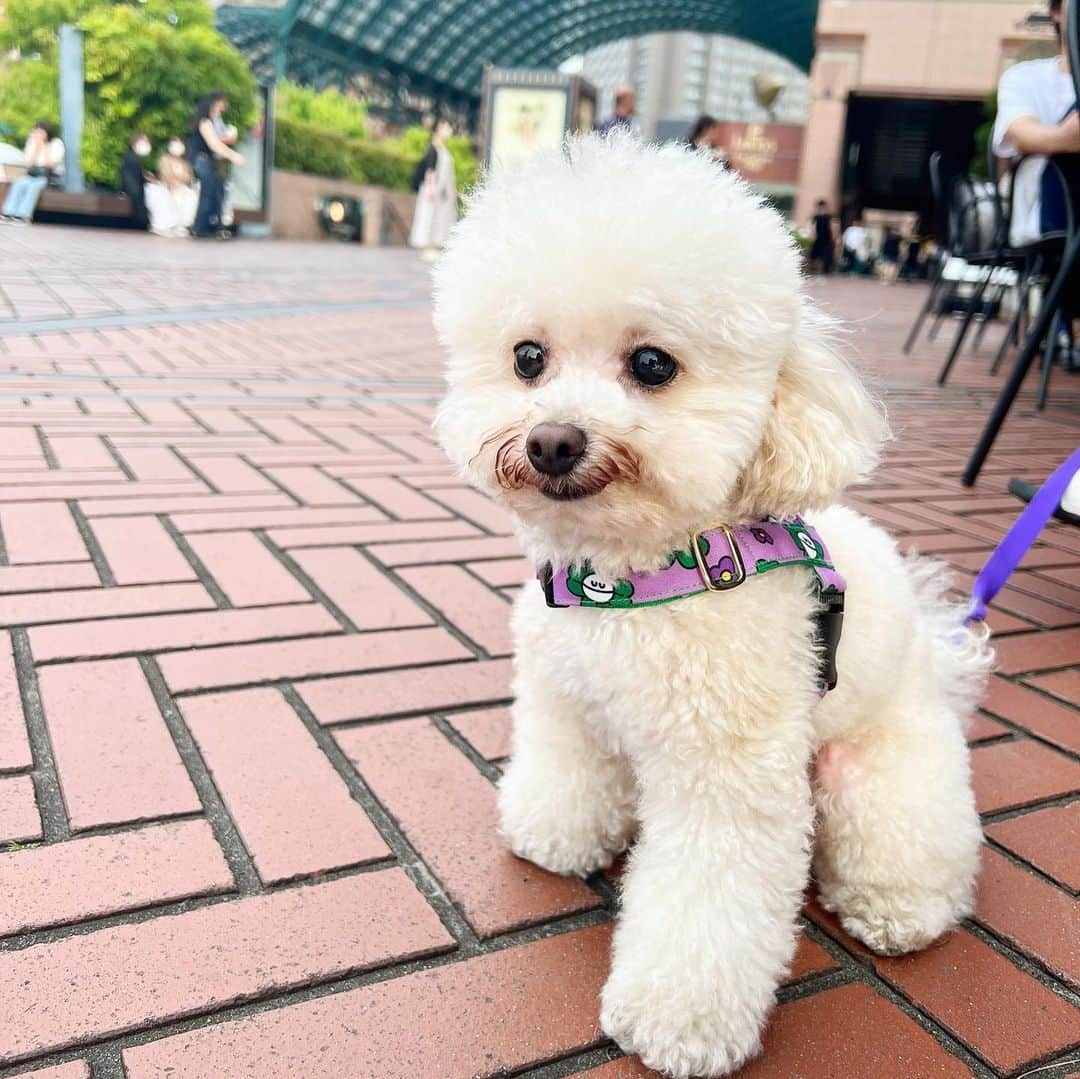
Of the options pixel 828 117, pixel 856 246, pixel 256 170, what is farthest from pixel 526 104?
pixel 856 246

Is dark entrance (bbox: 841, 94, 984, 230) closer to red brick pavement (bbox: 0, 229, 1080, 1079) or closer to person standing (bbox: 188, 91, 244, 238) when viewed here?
person standing (bbox: 188, 91, 244, 238)

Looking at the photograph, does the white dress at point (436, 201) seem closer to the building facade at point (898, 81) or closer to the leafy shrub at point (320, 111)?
the leafy shrub at point (320, 111)

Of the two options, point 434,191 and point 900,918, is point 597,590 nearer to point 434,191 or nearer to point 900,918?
point 900,918

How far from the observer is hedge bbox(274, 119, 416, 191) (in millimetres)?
20891

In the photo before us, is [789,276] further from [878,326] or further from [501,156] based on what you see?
[878,326]

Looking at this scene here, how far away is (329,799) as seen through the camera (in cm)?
160

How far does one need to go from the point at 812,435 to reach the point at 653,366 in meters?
0.21

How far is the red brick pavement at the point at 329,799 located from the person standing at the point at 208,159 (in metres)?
13.2

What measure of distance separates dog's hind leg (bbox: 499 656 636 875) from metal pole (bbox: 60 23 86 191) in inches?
708

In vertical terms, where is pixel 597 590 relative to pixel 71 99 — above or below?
below

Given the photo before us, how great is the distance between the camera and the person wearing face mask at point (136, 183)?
15.5m

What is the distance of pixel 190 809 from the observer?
5.04ft

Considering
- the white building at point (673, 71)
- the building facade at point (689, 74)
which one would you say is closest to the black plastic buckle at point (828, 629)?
the building facade at point (689, 74)

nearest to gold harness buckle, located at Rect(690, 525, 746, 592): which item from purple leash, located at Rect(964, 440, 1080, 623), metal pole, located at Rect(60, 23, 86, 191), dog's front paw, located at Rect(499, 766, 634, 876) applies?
dog's front paw, located at Rect(499, 766, 634, 876)
